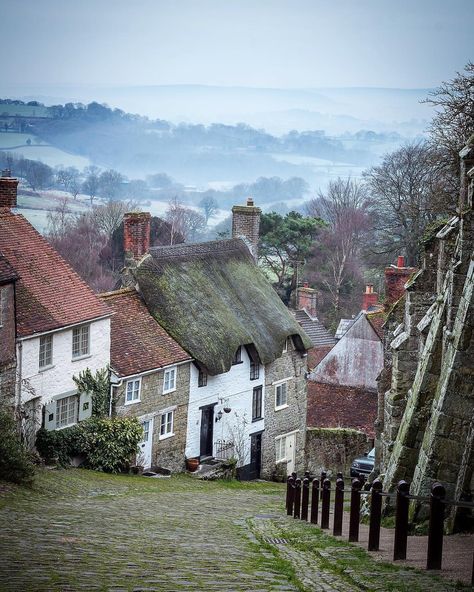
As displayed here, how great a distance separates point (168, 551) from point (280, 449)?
3239 cm

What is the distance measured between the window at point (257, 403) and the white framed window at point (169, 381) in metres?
5.70

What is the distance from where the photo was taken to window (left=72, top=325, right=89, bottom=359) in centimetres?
3566

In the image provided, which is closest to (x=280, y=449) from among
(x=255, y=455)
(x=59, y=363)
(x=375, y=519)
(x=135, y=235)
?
(x=255, y=455)

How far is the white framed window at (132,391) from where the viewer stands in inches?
1481

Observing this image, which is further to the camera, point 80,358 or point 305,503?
point 80,358

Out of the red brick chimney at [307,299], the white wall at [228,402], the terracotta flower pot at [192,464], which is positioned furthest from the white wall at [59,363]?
the red brick chimney at [307,299]

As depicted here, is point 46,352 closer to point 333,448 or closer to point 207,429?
point 207,429

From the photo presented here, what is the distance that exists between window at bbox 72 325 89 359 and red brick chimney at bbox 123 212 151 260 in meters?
7.93

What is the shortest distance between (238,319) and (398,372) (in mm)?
20280

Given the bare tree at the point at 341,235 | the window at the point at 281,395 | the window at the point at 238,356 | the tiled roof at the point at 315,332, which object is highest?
the bare tree at the point at 341,235

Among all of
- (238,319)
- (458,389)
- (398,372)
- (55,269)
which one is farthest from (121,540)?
(238,319)

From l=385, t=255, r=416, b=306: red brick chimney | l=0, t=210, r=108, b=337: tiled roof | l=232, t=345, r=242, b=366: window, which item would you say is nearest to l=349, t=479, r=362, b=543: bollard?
l=385, t=255, r=416, b=306: red brick chimney

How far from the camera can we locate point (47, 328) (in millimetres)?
33594

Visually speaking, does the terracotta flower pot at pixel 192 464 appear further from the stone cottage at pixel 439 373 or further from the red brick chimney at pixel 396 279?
the stone cottage at pixel 439 373
